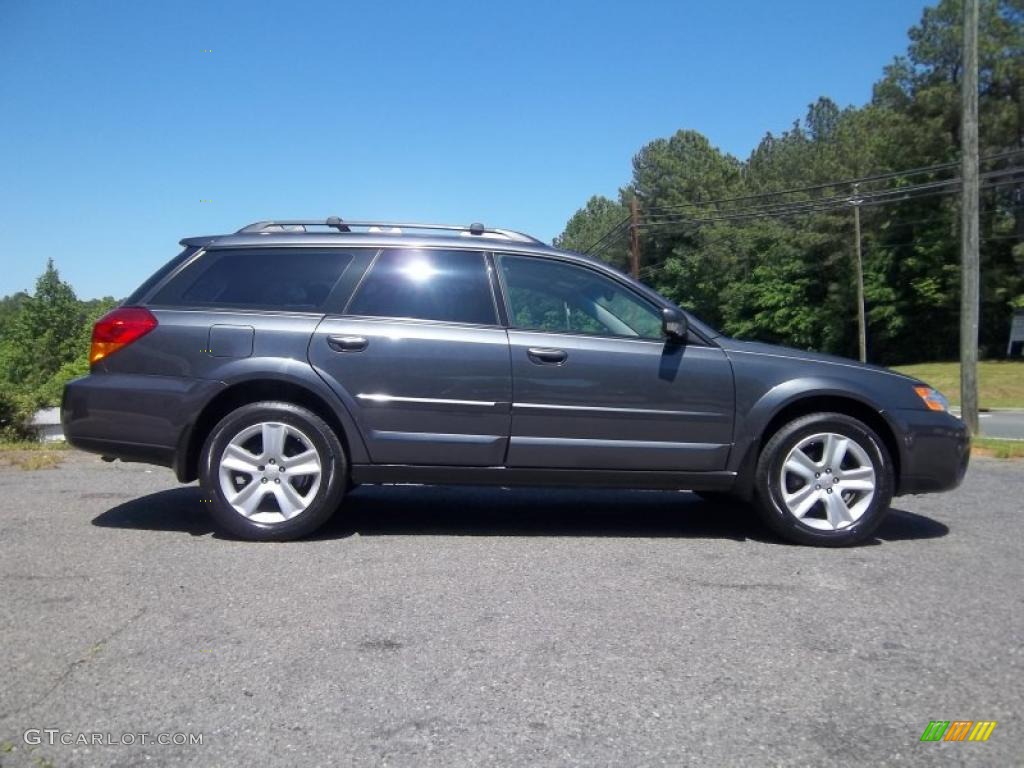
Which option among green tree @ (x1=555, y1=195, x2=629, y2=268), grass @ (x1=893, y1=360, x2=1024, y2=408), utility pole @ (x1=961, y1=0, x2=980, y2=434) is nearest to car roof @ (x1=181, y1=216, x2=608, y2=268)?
utility pole @ (x1=961, y1=0, x2=980, y2=434)

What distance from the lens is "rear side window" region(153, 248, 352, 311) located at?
5.32 metres

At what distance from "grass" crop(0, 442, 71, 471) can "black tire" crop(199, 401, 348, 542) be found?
261 centimetres

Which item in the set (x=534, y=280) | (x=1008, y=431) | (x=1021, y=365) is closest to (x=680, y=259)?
(x=1021, y=365)

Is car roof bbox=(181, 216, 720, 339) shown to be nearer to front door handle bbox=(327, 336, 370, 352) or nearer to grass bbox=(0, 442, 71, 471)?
front door handle bbox=(327, 336, 370, 352)

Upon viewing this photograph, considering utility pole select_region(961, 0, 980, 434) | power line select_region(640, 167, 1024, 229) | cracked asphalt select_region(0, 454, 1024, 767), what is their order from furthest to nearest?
power line select_region(640, 167, 1024, 229) → utility pole select_region(961, 0, 980, 434) → cracked asphalt select_region(0, 454, 1024, 767)

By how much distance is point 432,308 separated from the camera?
5.30 m

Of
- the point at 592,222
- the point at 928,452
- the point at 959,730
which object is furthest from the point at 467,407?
the point at 592,222

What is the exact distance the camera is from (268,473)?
5.05 metres

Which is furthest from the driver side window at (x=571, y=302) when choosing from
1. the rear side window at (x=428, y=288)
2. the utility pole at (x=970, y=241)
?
the utility pole at (x=970, y=241)

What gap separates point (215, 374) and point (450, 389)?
1344mm

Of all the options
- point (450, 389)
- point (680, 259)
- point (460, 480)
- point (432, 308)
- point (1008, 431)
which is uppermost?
point (680, 259)

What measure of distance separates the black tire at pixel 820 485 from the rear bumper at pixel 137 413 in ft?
10.5

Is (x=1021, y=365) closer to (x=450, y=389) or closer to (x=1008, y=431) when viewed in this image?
(x=1008, y=431)

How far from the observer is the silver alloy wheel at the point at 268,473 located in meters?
5.04
